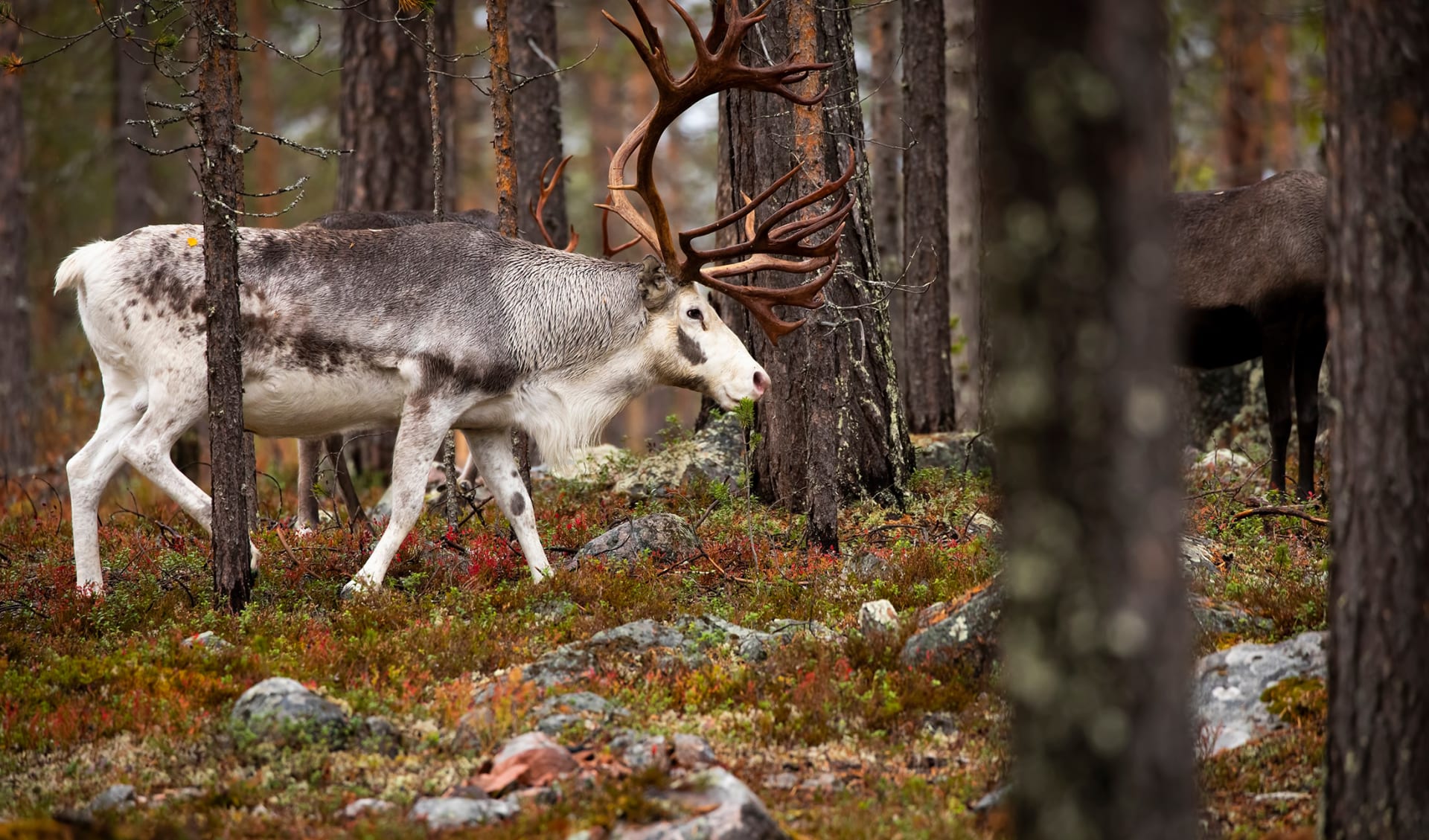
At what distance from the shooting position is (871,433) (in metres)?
10.1

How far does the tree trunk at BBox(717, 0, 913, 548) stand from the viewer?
9.58 m

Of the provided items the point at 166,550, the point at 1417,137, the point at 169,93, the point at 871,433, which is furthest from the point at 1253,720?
the point at 169,93

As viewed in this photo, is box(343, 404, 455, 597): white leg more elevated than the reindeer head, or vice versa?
the reindeer head

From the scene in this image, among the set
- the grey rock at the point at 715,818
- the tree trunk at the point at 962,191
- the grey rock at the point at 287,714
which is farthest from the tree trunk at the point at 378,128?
the grey rock at the point at 715,818

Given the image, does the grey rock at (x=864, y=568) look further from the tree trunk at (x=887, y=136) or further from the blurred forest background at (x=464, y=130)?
the tree trunk at (x=887, y=136)

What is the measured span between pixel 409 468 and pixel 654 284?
2.08m

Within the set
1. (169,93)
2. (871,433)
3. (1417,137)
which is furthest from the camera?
(169,93)

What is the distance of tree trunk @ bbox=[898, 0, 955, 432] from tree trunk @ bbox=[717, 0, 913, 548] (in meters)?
2.71

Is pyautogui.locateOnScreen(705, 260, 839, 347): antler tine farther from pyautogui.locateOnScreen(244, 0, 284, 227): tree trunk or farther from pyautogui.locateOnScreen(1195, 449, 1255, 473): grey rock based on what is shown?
pyautogui.locateOnScreen(244, 0, 284, 227): tree trunk

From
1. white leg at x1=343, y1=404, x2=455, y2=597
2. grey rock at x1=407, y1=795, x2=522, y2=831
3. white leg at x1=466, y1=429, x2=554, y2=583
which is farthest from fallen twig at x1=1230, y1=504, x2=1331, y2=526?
grey rock at x1=407, y1=795, x2=522, y2=831

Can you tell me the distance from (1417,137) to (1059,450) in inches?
74.9

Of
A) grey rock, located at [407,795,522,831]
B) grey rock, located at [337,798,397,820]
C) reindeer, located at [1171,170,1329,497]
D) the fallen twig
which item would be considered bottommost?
grey rock, located at [337,798,397,820]

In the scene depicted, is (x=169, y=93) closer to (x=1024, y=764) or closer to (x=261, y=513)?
(x=261, y=513)

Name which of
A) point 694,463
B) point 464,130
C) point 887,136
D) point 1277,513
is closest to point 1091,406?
point 1277,513
